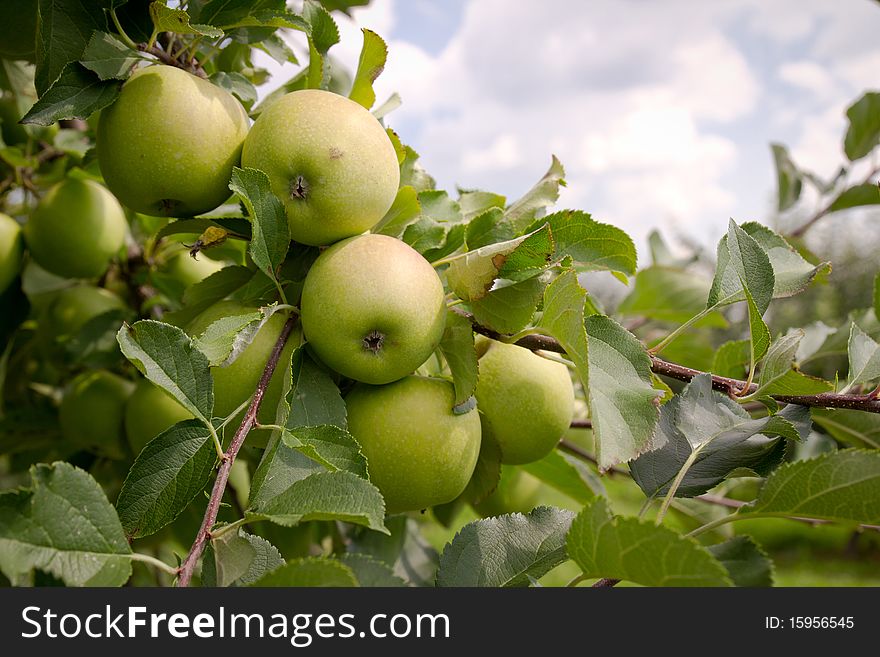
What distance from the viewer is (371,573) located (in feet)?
1.80

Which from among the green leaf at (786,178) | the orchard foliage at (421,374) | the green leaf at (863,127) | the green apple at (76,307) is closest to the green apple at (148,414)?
the orchard foliage at (421,374)

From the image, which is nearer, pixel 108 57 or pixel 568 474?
pixel 108 57

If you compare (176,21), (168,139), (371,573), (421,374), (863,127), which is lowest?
(371,573)

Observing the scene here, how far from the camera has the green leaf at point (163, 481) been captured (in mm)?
665

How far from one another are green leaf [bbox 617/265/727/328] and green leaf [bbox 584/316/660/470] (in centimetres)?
95

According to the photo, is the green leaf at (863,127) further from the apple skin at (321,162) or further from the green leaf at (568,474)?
the apple skin at (321,162)

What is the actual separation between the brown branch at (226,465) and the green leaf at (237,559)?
0.01m

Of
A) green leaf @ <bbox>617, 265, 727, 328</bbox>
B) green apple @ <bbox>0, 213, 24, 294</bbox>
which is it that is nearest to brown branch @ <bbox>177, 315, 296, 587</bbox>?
green apple @ <bbox>0, 213, 24, 294</bbox>

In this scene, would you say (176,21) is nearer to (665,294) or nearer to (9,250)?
(9,250)

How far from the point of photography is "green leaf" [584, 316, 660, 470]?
0.64m

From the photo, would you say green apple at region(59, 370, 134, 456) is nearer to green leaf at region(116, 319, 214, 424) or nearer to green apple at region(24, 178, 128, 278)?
green apple at region(24, 178, 128, 278)

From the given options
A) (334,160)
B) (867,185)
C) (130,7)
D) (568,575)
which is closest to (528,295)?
(334,160)

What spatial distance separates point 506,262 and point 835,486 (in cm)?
35

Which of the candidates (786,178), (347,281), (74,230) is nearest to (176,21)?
(347,281)
